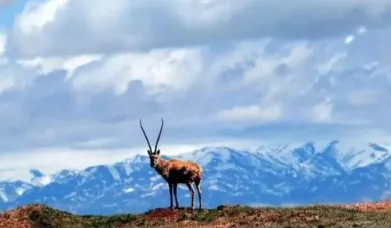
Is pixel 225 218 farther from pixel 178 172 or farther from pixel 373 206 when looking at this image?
pixel 373 206

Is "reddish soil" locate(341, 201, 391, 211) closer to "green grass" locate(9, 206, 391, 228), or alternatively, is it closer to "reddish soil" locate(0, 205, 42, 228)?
"green grass" locate(9, 206, 391, 228)

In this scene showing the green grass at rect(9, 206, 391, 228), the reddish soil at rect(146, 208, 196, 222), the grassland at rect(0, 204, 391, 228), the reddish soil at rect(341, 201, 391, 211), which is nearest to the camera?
the green grass at rect(9, 206, 391, 228)

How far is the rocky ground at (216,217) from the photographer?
199 feet

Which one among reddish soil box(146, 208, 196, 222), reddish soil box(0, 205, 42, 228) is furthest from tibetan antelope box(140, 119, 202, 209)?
reddish soil box(0, 205, 42, 228)

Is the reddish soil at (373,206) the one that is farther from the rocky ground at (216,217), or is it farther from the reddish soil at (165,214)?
the reddish soil at (165,214)

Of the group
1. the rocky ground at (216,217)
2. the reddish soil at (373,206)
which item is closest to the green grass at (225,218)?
the rocky ground at (216,217)

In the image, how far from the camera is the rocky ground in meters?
60.6

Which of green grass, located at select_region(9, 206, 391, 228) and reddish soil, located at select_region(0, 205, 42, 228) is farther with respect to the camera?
reddish soil, located at select_region(0, 205, 42, 228)

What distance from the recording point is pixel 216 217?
63625mm

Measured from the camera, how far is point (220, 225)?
6147 centimetres

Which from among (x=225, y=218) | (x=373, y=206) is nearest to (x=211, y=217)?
(x=225, y=218)

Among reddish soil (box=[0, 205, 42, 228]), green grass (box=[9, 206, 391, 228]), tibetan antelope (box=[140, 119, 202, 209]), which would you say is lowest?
green grass (box=[9, 206, 391, 228])

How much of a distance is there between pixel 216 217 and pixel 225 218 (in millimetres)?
478

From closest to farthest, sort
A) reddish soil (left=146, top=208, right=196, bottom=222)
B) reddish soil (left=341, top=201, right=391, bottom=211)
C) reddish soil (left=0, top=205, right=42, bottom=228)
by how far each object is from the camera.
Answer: reddish soil (left=146, top=208, right=196, bottom=222) < reddish soil (left=0, top=205, right=42, bottom=228) < reddish soil (left=341, top=201, right=391, bottom=211)
